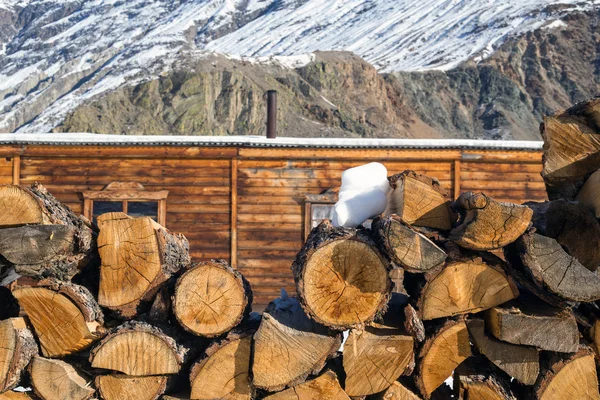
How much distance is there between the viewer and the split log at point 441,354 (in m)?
3.95

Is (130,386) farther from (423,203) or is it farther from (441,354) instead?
(423,203)

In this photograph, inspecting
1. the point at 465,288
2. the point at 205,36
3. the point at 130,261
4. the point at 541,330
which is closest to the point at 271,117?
the point at 130,261

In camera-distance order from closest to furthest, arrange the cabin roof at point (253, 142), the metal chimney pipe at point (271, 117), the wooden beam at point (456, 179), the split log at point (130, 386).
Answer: the split log at point (130, 386) → the cabin roof at point (253, 142) → the wooden beam at point (456, 179) → the metal chimney pipe at point (271, 117)

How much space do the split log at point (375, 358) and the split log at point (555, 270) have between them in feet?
2.90

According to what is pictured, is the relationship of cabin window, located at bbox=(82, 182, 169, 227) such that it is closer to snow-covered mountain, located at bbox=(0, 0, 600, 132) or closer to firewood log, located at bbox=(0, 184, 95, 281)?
firewood log, located at bbox=(0, 184, 95, 281)

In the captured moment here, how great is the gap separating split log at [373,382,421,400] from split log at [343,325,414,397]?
6cm

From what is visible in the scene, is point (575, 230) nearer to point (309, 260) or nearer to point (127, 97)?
point (309, 260)

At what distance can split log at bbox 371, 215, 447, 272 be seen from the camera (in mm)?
3709

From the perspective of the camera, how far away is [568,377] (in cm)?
396

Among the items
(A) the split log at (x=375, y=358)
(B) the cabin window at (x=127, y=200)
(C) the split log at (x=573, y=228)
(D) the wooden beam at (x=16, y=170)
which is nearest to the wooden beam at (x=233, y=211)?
(B) the cabin window at (x=127, y=200)

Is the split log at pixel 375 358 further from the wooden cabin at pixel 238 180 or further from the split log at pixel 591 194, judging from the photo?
the wooden cabin at pixel 238 180

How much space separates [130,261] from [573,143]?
3.11m

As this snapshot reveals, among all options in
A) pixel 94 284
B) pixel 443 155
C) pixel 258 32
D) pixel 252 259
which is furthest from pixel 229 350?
pixel 258 32

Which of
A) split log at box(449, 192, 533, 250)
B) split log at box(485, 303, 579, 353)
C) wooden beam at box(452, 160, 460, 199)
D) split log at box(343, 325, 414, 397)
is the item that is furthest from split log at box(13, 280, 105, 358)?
wooden beam at box(452, 160, 460, 199)
